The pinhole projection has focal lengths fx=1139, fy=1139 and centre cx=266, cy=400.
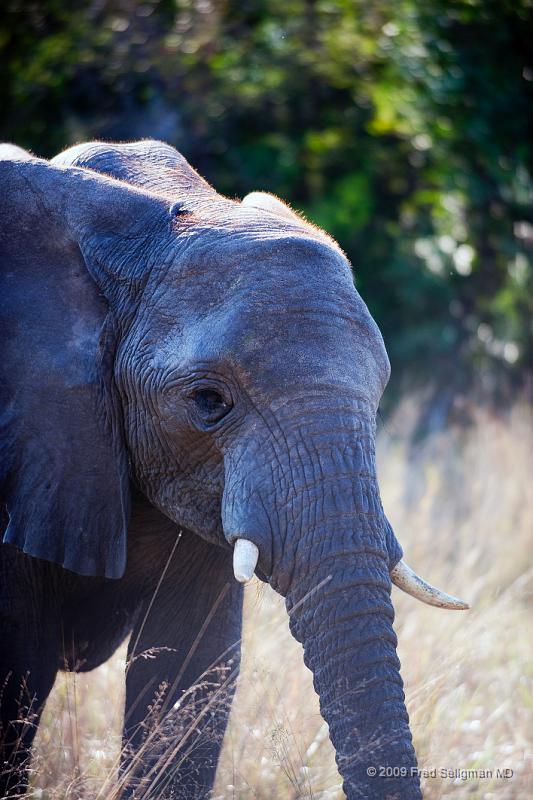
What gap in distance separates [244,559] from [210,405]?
49 cm

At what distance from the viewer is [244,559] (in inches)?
120

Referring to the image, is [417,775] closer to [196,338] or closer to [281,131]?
[196,338]

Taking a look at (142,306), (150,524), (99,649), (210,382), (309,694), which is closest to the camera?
(210,382)

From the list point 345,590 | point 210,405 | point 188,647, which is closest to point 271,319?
point 210,405

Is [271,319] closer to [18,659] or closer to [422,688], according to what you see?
[18,659]

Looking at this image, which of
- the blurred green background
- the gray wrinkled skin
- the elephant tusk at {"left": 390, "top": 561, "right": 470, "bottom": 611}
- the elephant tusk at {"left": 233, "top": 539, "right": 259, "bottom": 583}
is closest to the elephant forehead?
the gray wrinkled skin

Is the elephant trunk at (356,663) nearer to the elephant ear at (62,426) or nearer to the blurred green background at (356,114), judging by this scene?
the elephant ear at (62,426)

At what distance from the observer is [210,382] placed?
3.25 m

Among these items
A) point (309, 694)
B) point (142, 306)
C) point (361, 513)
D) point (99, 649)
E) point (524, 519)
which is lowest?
point (524, 519)

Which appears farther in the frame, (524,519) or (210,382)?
(524,519)

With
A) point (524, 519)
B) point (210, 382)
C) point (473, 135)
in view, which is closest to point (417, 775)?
point (210, 382)

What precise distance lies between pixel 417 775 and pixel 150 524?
1.27 m

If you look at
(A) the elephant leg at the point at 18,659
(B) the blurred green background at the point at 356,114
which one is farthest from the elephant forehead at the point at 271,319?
(B) the blurred green background at the point at 356,114

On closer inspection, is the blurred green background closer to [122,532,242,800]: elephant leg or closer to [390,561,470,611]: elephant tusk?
[122,532,242,800]: elephant leg
